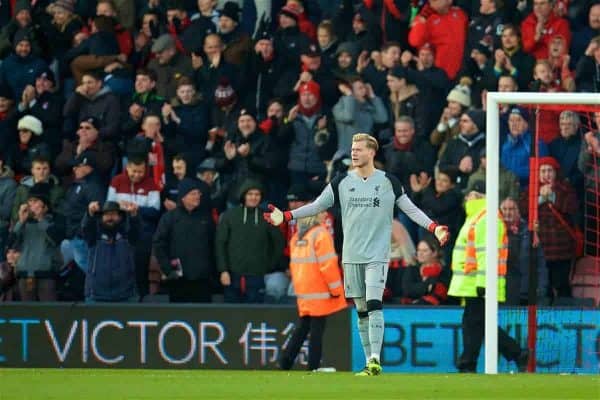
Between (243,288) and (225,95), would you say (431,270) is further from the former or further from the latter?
(225,95)

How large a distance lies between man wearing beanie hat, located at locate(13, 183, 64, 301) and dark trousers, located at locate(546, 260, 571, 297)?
18.5 feet

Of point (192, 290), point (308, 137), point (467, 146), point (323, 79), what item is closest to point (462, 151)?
point (467, 146)

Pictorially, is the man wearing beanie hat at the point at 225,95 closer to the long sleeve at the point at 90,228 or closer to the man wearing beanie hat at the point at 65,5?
the long sleeve at the point at 90,228

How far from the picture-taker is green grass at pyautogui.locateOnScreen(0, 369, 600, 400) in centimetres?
1180

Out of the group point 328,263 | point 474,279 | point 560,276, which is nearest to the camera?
point 474,279

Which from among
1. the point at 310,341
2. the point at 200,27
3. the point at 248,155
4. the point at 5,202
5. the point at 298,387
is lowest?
the point at 298,387

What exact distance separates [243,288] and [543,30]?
4.54m

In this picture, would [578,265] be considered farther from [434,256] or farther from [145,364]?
[145,364]

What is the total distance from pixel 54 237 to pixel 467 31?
541 cm

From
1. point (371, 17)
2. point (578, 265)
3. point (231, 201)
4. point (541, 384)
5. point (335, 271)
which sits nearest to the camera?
point (541, 384)

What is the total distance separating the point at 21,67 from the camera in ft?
68.1

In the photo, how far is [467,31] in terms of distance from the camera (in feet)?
63.5

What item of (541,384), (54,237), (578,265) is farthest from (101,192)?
(541,384)

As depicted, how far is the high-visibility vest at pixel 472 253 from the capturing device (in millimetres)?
15797
